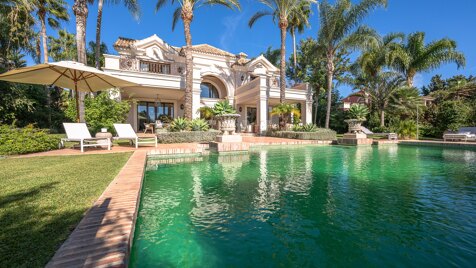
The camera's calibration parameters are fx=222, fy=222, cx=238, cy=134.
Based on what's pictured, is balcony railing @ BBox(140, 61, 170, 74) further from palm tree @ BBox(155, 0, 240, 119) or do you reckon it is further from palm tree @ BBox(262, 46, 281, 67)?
palm tree @ BBox(262, 46, 281, 67)

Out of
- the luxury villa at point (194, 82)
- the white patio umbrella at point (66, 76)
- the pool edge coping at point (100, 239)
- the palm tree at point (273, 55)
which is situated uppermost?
the palm tree at point (273, 55)

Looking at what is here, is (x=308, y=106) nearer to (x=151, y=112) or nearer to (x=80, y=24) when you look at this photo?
(x=151, y=112)

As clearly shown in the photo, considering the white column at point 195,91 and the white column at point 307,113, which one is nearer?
the white column at point 195,91

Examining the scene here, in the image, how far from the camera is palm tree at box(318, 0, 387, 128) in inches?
733

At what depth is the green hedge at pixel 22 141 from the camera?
7562 millimetres

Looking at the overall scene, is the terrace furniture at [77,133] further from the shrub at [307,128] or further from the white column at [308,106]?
the white column at [308,106]

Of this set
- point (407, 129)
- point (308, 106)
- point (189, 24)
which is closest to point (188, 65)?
point (189, 24)

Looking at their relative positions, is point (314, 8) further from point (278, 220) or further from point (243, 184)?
point (278, 220)

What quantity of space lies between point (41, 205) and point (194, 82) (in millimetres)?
15135

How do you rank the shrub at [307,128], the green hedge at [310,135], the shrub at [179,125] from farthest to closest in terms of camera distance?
the shrub at [307,128] → the green hedge at [310,135] → the shrub at [179,125]

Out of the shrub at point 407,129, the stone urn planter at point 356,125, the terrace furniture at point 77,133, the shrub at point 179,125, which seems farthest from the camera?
the shrub at point 407,129

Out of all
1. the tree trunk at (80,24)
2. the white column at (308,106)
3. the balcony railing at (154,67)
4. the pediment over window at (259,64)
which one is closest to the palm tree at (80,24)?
the tree trunk at (80,24)

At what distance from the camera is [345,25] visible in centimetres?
1906

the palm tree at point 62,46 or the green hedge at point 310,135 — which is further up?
the palm tree at point 62,46
